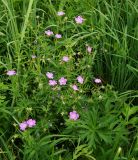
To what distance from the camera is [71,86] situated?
198 centimetres

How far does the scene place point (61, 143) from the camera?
2.01 metres

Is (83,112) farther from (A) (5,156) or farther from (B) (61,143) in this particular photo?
(A) (5,156)

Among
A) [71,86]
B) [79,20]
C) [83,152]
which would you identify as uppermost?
[79,20]

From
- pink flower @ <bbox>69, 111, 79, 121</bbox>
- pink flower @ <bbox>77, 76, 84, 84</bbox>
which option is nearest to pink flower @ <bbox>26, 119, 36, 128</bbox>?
pink flower @ <bbox>69, 111, 79, 121</bbox>

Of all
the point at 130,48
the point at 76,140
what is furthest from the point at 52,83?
the point at 130,48

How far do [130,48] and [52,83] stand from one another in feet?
2.12

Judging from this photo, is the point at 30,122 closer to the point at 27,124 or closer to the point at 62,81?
the point at 27,124

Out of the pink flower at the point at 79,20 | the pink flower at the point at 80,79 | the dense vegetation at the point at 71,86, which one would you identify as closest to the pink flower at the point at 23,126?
the dense vegetation at the point at 71,86

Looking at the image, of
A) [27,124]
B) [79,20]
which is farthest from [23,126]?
[79,20]

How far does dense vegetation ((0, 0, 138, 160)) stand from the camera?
186 cm

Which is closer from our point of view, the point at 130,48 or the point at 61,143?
the point at 61,143

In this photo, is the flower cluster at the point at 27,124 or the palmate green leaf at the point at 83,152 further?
the flower cluster at the point at 27,124

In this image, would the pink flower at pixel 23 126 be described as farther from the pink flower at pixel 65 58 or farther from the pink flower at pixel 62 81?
the pink flower at pixel 65 58

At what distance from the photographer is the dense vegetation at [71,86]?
1.86 meters
